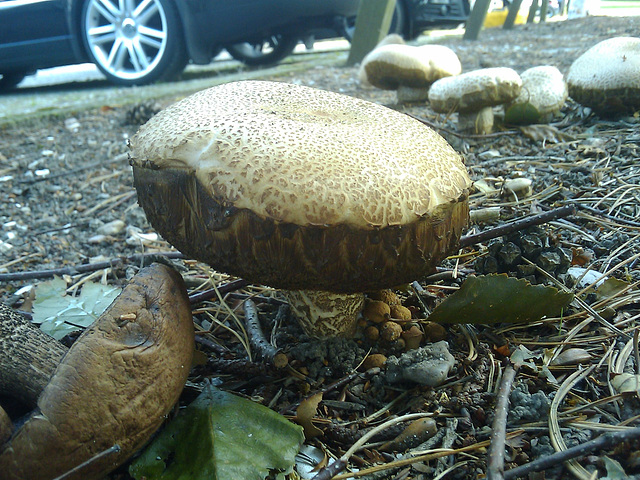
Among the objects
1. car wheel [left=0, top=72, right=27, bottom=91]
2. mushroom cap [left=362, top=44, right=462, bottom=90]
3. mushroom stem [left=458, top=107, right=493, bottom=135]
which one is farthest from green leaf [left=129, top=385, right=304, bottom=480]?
car wheel [left=0, top=72, right=27, bottom=91]

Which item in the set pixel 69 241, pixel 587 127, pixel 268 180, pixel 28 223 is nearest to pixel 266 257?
pixel 268 180

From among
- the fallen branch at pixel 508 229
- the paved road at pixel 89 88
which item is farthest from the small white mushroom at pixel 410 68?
the fallen branch at pixel 508 229

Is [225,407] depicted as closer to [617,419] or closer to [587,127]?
[617,419]

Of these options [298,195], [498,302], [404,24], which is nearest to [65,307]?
[298,195]

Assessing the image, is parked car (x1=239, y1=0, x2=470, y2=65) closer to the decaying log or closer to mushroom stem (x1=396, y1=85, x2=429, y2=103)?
mushroom stem (x1=396, y1=85, x2=429, y2=103)

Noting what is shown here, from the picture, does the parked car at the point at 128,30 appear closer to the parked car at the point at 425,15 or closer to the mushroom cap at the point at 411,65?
the mushroom cap at the point at 411,65
